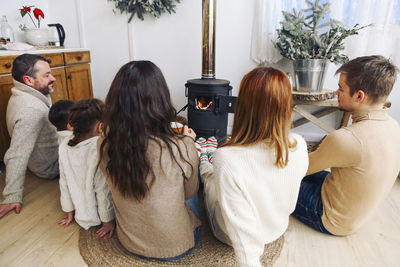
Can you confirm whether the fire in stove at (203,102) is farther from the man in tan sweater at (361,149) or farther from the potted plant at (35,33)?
the potted plant at (35,33)

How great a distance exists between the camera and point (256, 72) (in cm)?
95

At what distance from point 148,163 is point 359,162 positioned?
914 mm

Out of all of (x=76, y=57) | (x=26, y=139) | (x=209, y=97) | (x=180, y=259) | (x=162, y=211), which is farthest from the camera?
(x=76, y=57)

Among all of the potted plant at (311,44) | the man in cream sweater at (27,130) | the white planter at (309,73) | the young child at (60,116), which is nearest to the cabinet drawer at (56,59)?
the man in cream sweater at (27,130)

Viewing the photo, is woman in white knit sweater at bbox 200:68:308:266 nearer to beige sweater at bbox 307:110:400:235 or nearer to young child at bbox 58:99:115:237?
beige sweater at bbox 307:110:400:235

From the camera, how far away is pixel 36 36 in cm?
270

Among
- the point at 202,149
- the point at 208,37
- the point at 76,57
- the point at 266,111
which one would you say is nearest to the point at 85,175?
the point at 202,149

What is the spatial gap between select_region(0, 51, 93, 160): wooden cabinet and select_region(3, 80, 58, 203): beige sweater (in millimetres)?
402

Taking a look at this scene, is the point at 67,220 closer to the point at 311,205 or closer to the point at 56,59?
the point at 311,205

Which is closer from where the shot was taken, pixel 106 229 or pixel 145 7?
pixel 106 229

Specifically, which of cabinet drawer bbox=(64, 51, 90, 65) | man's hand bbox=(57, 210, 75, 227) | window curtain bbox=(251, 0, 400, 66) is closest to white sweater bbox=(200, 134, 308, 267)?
man's hand bbox=(57, 210, 75, 227)

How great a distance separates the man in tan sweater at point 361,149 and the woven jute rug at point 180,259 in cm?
40

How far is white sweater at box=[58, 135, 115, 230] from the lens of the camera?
4.56 feet

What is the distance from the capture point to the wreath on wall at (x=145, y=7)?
2.65 meters
